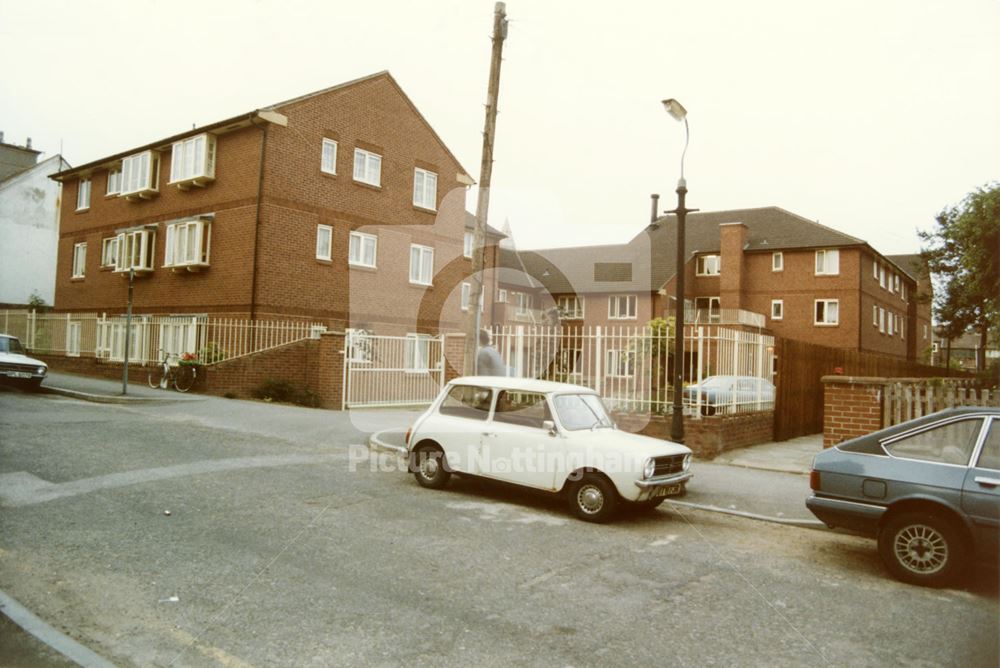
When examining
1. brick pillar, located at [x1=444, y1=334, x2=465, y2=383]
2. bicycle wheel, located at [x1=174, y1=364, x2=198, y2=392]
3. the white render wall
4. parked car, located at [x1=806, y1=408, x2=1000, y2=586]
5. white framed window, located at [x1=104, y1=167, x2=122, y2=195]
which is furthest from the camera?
the white render wall

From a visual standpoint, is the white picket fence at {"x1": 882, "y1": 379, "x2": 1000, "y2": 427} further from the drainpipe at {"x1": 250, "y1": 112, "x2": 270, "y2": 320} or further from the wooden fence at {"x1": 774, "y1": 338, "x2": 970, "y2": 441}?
the drainpipe at {"x1": 250, "y1": 112, "x2": 270, "y2": 320}

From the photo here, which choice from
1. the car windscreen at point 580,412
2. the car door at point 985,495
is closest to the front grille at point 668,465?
the car windscreen at point 580,412

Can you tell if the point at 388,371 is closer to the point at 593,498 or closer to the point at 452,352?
the point at 452,352

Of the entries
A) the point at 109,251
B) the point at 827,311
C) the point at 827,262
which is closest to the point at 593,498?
the point at 109,251

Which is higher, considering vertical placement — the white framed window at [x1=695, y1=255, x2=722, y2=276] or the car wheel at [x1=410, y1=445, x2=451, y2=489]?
the white framed window at [x1=695, y1=255, x2=722, y2=276]

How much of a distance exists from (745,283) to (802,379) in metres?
29.1

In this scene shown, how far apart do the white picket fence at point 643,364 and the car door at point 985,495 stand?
582 centimetres

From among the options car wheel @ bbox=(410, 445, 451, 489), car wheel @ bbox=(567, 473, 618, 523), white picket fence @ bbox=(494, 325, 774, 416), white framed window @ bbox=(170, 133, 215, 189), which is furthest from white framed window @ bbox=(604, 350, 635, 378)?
white framed window @ bbox=(170, 133, 215, 189)

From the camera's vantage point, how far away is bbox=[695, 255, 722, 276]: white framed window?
45.1 m

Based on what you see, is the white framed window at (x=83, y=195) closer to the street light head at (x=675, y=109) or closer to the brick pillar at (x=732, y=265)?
the street light head at (x=675, y=109)

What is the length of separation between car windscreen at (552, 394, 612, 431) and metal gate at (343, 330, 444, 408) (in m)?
9.41

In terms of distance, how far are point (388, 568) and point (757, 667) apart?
9.15 feet

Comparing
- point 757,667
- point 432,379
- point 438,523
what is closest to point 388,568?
point 438,523

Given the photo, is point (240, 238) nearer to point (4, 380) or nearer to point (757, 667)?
point (4, 380)
